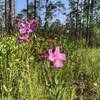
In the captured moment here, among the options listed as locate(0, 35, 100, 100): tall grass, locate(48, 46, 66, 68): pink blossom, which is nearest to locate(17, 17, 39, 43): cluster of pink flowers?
locate(0, 35, 100, 100): tall grass

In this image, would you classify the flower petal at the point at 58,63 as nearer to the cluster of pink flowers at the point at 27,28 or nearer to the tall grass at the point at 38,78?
the tall grass at the point at 38,78

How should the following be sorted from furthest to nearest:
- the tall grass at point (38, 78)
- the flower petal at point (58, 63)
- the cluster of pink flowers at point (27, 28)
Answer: the cluster of pink flowers at point (27, 28), the tall grass at point (38, 78), the flower petal at point (58, 63)

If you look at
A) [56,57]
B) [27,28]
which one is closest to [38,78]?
[27,28]

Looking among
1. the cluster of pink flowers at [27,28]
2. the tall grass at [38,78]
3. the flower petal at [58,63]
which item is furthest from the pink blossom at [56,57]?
the cluster of pink flowers at [27,28]

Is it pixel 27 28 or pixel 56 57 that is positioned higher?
pixel 27 28

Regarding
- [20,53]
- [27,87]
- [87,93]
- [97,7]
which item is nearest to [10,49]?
[20,53]

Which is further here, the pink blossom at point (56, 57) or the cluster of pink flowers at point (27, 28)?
the cluster of pink flowers at point (27, 28)

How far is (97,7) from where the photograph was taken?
45000 mm

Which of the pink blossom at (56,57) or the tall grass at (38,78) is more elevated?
the pink blossom at (56,57)

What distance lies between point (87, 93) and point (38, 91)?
3.98 ft

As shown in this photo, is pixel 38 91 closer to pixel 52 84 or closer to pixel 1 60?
pixel 52 84

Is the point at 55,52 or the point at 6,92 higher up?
the point at 55,52

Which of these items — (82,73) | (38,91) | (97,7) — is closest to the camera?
(38,91)

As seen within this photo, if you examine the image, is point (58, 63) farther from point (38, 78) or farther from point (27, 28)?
point (38, 78)
